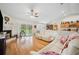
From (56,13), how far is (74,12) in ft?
0.68

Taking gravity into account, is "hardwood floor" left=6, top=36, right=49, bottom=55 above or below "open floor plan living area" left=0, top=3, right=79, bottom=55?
below

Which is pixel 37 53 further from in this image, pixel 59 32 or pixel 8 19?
pixel 8 19

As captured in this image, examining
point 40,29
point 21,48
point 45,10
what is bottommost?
point 21,48

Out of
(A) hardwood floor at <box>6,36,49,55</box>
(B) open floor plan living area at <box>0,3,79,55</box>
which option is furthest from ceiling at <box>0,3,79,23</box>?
(A) hardwood floor at <box>6,36,49,55</box>

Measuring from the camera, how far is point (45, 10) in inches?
75.7

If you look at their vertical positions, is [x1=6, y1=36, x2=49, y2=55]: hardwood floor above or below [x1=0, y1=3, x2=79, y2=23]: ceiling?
below

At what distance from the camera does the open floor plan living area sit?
191cm

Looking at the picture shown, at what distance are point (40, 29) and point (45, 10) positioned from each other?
0.23 metres

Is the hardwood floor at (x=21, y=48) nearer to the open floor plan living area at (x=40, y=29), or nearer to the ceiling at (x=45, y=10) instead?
the open floor plan living area at (x=40, y=29)

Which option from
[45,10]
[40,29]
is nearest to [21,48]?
[40,29]

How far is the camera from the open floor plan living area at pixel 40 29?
1.91m

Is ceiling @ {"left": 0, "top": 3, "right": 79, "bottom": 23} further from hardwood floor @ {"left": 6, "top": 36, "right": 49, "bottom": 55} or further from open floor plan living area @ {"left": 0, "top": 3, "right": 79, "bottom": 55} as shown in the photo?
hardwood floor @ {"left": 6, "top": 36, "right": 49, "bottom": 55}

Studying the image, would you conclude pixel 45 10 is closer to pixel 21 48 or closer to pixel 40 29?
pixel 40 29

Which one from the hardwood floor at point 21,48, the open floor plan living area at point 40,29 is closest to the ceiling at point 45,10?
the open floor plan living area at point 40,29
